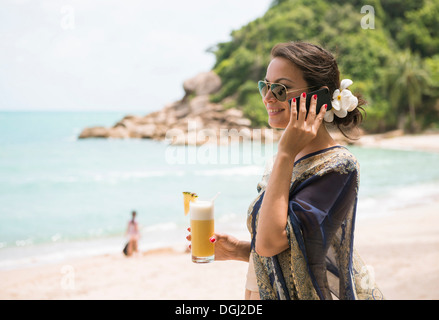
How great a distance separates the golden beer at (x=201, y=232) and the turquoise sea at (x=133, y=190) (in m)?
7.24

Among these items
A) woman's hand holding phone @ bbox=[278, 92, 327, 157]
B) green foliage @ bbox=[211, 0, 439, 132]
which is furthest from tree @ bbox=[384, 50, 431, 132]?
woman's hand holding phone @ bbox=[278, 92, 327, 157]

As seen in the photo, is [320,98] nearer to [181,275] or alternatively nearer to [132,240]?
[181,275]

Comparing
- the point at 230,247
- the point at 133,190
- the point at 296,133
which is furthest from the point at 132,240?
the point at 133,190

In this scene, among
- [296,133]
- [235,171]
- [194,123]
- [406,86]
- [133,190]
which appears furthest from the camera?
[194,123]

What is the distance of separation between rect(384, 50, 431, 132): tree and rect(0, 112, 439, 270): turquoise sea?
6412 millimetres

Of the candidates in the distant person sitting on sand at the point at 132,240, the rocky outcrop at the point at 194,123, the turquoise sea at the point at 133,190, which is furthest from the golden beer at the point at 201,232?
the rocky outcrop at the point at 194,123

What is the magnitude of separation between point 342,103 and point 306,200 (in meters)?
0.39

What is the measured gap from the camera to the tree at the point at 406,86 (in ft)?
99.8

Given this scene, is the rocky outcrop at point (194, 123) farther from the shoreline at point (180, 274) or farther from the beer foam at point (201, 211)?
the beer foam at point (201, 211)

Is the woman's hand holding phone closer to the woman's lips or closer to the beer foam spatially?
the woman's lips

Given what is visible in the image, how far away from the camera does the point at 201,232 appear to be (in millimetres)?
1621

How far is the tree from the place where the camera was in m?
30.4

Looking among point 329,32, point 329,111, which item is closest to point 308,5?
point 329,32
